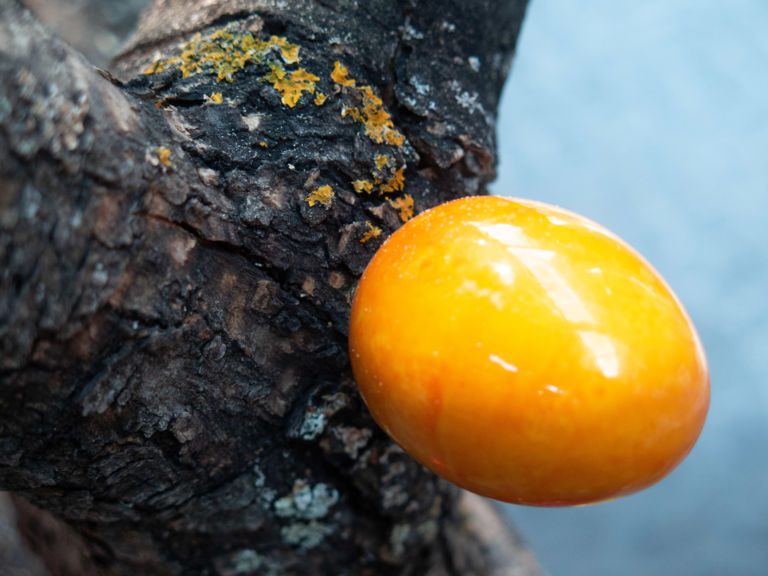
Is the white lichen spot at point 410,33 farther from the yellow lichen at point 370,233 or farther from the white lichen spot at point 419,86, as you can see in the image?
the yellow lichen at point 370,233

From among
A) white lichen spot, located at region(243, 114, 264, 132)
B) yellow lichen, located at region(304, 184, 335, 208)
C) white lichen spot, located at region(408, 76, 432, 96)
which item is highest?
white lichen spot, located at region(243, 114, 264, 132)

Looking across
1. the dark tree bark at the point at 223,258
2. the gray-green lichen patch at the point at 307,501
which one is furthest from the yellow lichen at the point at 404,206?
the gray-green lichen patch at the point at 307,501

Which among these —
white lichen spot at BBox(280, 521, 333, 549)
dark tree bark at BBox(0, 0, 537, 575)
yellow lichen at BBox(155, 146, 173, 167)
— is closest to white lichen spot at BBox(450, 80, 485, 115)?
dark tree bark at BBox(0, 0, 537, 575)

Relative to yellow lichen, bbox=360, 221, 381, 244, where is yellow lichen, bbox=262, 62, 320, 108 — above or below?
above

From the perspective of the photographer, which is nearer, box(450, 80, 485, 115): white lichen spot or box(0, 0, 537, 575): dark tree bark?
box(0, 0, 537, 575): dark tree bark

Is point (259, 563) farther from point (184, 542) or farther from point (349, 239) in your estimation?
point (349, 239)

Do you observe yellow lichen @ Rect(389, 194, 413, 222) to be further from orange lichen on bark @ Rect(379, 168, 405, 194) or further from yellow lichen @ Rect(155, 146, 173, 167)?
yellow lichen @ Rect(155, 146, 173, 167)

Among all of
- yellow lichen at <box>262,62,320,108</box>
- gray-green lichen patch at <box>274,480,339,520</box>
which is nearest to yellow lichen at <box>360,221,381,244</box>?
yellow lichen at <box>262,62,320,108</box>
